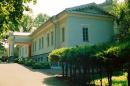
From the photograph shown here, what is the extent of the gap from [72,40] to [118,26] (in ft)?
21.1

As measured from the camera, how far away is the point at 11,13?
17.2 m

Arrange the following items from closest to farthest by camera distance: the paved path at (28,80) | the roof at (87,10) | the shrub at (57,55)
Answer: the paved path at (28,80)
the shrub at (57,55)
the roof at (87,10)

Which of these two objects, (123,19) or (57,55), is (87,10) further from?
(57,55)

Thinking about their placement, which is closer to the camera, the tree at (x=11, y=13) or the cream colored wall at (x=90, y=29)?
the tree at (x=11, y=13)

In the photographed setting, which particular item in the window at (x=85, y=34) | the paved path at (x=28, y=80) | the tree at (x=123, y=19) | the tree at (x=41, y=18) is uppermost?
the tree at (x=41, y=18)

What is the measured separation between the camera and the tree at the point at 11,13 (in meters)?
16.0

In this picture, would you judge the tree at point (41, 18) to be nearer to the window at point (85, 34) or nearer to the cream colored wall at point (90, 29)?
the cream colored wall at point (90, 29)

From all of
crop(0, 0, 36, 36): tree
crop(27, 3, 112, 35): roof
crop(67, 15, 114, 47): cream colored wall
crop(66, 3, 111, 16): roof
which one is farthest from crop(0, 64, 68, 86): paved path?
crop(66, 3, 111, 16): roof

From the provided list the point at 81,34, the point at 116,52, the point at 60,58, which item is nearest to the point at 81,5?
the point at 81,34

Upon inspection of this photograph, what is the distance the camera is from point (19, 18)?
58.3 ft

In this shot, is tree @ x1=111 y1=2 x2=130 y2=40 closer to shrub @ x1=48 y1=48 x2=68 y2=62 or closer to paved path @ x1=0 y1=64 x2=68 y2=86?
paved path @ x1=0 y1=64 x2=68 y2=86

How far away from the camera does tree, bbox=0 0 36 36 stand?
52.5ft

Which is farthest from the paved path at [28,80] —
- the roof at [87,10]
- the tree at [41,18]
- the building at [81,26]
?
the tree at [41,18]

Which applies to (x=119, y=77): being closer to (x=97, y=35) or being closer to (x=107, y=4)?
(x=97, y=35)
